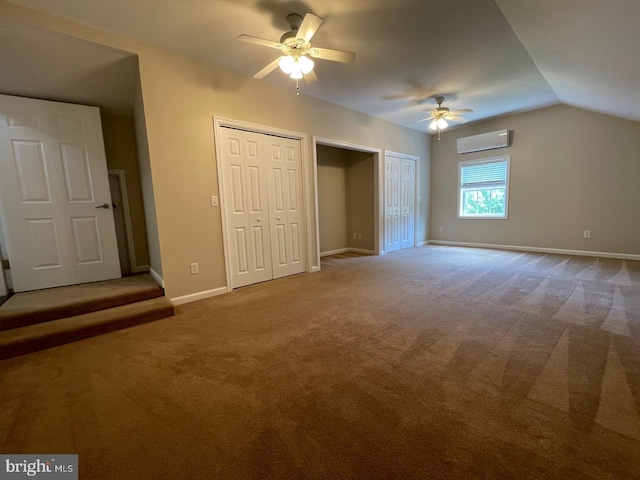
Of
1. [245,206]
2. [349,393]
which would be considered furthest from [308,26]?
[349,393]

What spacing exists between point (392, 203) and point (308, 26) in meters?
4.17

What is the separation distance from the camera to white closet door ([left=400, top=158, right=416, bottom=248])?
237 inches

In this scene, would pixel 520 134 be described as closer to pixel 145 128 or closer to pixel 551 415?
pixel 551 415

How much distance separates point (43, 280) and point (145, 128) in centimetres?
211

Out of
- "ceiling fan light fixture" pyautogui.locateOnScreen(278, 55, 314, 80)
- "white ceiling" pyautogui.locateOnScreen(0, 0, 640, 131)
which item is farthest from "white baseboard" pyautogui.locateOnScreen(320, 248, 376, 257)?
"ceiling fan light fixture" pyautogui.locateOnScreen(278, 55, 314, 80)

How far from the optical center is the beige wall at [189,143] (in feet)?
8.99

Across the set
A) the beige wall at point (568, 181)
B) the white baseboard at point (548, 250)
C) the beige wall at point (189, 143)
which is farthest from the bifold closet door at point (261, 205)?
the beige wall at point (568, 181)

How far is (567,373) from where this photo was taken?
5.33 feet

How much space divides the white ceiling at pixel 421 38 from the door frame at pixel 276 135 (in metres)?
0.63

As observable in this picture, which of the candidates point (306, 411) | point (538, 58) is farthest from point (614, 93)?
point (306, 411)

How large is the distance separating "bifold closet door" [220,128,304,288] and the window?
4.37 meters

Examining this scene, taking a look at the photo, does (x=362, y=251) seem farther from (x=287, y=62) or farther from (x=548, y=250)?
(x=287, y=62)

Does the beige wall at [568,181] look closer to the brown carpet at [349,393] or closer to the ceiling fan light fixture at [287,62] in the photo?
the brown carpet at [349,393]

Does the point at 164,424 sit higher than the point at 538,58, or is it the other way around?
the point at 538,58
